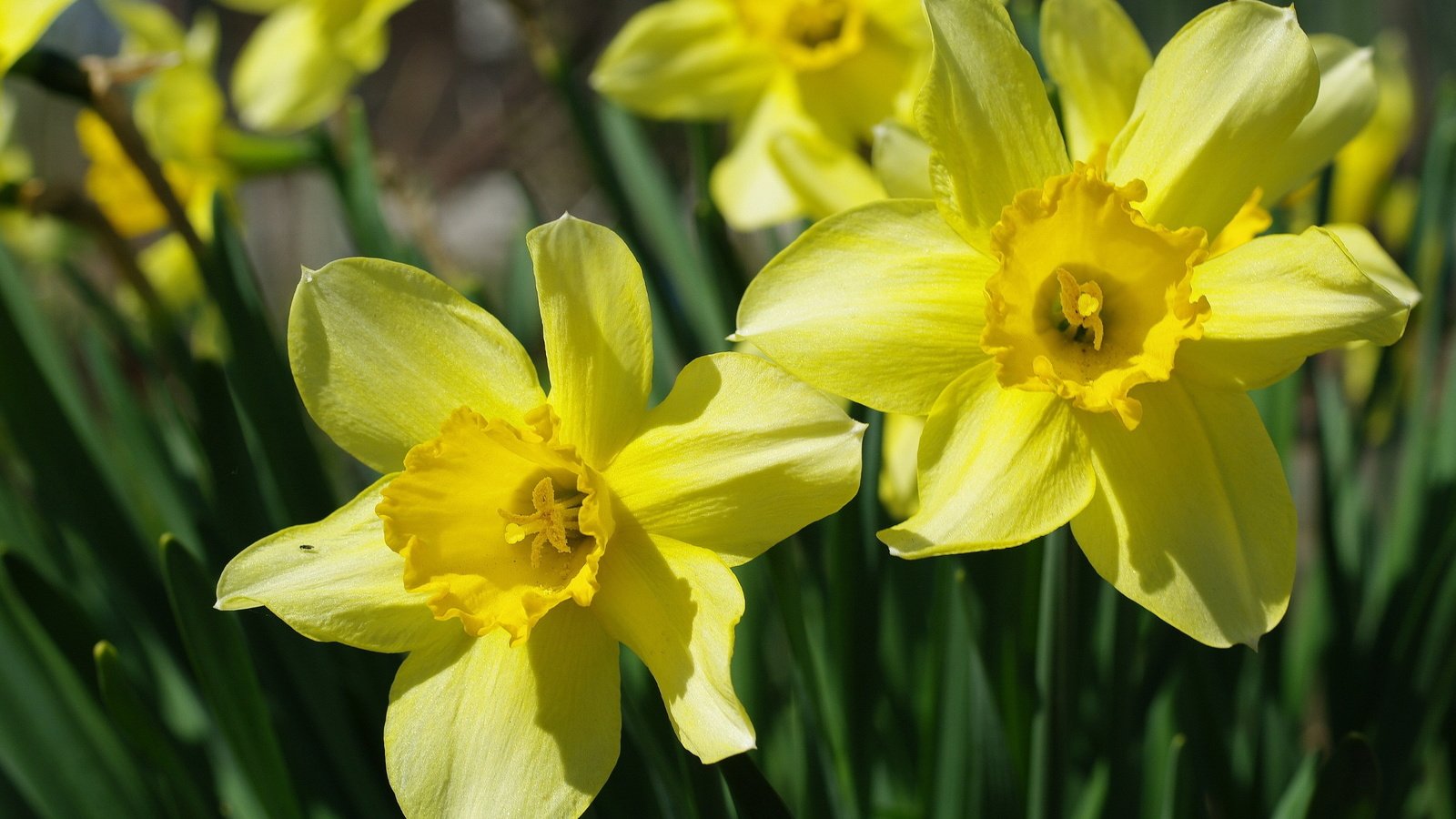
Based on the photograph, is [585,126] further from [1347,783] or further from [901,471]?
[1347,783]

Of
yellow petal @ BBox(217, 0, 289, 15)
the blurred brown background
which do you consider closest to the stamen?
yellow petal @ BBox(217, 0, 289, 15)

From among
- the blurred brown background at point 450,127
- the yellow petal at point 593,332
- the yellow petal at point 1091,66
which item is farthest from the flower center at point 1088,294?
the blurred brown background at point 450,127

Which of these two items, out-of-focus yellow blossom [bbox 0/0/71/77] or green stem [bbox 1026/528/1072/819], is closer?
green stem [bbox 1026/528/1072/819]

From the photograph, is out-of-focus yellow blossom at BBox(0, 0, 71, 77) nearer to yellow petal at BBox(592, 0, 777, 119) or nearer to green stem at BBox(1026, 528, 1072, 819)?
yellow petal at BBox(592, 0, 777, 119)

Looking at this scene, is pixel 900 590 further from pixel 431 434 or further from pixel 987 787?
pixel 431 434

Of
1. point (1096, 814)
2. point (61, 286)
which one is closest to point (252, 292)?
point (1096, 814)

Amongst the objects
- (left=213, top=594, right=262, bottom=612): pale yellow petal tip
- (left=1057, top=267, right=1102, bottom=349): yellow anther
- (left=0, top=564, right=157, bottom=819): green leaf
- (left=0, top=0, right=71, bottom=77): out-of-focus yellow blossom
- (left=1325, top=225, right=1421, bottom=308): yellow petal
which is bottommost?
(left=0, top=564, right=157, bottom=819): green leaf

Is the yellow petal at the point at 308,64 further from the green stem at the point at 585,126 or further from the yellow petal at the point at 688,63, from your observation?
the yellow petal at the point at 688,63
